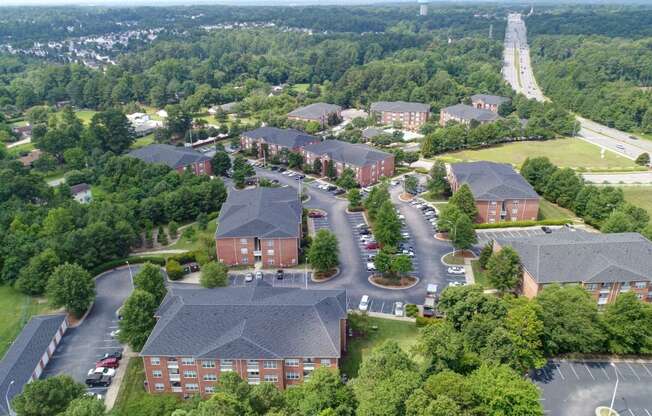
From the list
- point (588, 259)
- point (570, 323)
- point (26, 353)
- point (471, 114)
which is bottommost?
point (26, 353)

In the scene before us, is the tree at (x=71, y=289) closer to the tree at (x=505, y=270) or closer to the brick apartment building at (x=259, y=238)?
the brick apartment building at (x=259, y=238)

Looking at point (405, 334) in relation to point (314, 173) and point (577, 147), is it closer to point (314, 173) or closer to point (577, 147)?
point (314, 173)

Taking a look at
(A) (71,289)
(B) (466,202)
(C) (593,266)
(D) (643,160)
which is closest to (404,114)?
(D) (643,160)

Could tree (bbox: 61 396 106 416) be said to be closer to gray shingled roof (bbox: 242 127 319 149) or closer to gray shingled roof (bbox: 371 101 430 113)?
gray shingled roof (bbox: 242 127 319 149)

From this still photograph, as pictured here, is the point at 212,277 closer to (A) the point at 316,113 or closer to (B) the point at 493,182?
(B) the point at 493,182

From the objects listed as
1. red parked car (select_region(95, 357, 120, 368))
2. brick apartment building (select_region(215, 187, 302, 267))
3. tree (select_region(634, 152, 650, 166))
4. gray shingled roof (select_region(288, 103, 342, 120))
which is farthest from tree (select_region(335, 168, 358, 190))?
tree (select_region(634, 152, 650, 166))
